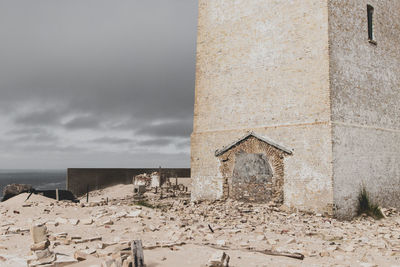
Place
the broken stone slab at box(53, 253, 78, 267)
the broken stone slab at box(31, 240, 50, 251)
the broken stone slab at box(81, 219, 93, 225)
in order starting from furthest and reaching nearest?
the broken stone slab at box(81, 219, 93, 225)
the broken stone slab at box(31, 240, 50, 251)
the broken stone slab at box(53, 253, 78, 267)

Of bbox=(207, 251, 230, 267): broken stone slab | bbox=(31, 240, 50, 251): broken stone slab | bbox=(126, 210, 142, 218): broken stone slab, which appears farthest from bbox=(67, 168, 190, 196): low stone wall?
bbox=(207, 251, 230, 267): broken stone slab

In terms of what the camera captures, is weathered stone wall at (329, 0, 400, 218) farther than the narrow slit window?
No

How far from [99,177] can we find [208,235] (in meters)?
20.7

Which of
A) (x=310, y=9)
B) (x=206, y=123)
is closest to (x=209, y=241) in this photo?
(x=206, y=123)

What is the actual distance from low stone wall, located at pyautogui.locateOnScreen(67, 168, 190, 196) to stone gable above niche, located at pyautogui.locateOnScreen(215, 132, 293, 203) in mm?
12423

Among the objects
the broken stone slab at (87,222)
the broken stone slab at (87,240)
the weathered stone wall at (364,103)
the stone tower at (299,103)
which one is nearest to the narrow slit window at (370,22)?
the stone tower at (299,103)

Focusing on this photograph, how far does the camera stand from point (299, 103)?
1384 centimetres

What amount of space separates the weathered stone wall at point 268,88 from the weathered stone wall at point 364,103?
0.49 meters

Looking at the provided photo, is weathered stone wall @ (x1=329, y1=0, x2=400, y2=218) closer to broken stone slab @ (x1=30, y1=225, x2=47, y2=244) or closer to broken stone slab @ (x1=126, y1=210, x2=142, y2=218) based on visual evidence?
broken stone slab @ (x1=126, y1=210, x2=142, y2=218)

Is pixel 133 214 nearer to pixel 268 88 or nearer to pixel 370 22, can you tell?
pixel 268 88

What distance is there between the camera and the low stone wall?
89.6ft

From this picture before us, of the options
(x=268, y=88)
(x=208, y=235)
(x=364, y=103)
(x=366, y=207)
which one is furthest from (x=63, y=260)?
(x=364, y=103)

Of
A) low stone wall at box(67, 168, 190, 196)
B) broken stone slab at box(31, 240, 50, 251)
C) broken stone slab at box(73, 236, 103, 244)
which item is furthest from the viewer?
low stone wall at box(67, 168, 190, 196)

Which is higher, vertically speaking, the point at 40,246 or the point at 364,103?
the point at 364,103
